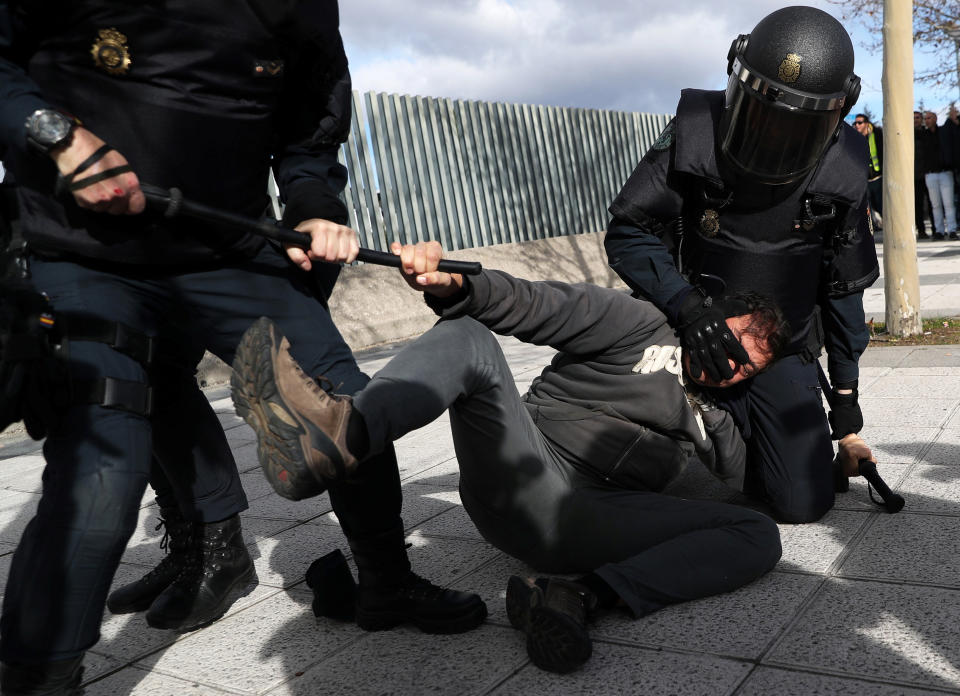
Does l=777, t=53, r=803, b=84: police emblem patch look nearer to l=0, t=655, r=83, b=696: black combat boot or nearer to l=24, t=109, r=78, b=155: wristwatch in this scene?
l=24, t=109, r=78, b=155: wristwatch

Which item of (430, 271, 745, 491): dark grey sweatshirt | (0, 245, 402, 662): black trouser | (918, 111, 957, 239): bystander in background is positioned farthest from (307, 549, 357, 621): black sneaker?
(918, 111, 957, 239): bystander in background

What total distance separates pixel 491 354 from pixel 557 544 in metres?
0.54

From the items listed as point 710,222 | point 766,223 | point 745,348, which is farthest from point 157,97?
point 766,223

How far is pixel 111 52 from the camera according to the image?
5.96ft


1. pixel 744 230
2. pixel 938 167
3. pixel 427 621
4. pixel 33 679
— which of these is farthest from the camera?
pixel 938 167

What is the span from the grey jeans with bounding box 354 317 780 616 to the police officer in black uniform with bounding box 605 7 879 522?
559 millimetres

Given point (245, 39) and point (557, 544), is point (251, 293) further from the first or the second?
point (557, 544)

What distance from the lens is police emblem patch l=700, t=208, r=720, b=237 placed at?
3.09m

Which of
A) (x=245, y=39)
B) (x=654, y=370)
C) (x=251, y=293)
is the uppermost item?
(x=245, y=39)

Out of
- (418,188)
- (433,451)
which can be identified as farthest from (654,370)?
(418,188)

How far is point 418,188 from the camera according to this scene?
32.2 ft

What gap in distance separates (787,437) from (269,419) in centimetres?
189

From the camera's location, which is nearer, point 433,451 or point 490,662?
point 490,662

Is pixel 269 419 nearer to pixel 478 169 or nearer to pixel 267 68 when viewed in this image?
pixel 267 68
